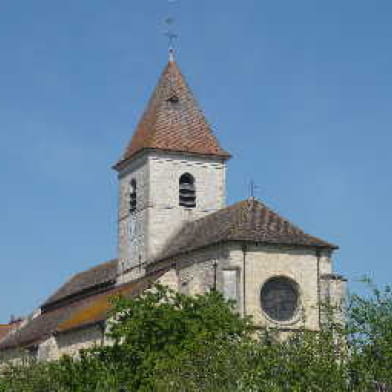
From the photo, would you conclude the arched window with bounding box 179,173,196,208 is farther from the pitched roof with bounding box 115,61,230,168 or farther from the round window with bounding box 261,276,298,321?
the round window with bounding box 261,276,298,321

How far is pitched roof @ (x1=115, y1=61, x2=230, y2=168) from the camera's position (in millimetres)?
57844

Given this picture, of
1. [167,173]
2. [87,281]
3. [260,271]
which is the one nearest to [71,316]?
[87,281]

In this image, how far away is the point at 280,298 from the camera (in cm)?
4944

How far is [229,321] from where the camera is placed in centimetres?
3456

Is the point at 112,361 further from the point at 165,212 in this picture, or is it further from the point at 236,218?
the point at 165,212

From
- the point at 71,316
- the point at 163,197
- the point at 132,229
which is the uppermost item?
the point at 163,197

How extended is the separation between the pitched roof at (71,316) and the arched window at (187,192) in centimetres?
463

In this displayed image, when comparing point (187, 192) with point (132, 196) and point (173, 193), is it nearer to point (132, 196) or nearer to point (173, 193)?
point (173, 193)

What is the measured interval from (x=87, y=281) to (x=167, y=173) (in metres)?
11.6

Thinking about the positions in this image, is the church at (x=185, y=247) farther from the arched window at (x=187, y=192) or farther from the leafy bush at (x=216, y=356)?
the leafy bush at (x=216, y=356)

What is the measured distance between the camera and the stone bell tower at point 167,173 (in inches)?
2249

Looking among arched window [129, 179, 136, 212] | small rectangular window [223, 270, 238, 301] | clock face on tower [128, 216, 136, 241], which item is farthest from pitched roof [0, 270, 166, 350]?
arched window [129, 179, 136, 212]

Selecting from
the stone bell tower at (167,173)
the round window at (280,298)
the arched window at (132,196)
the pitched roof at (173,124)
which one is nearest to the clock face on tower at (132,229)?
the stone bell tower at (167,173)

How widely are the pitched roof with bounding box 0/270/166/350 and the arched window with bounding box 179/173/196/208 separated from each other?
4.63 m
